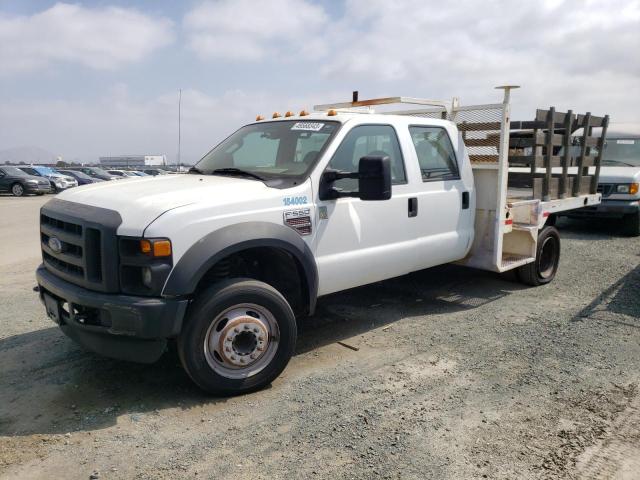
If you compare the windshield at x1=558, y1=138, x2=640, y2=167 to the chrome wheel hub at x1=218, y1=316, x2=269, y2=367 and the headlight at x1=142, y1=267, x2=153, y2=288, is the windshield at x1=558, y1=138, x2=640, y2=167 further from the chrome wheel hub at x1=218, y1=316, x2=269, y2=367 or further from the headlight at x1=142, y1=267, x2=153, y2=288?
the headlight at x1=142, y1=267, x2=153, y2=288

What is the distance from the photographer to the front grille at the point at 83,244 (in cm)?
337

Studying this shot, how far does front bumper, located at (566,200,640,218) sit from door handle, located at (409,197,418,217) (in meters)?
6.31

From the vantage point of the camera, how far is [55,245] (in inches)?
150

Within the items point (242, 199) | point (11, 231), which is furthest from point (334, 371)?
point (11, 231)

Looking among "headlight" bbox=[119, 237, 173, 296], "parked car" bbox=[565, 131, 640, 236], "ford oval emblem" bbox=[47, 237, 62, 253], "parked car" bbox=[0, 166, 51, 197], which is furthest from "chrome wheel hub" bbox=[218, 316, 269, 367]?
"parked car" bbox=[0, 166, 51, 197]

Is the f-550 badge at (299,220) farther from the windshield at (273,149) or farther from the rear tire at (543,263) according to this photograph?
the rear tire at (543,263)

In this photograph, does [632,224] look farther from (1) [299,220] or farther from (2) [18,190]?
(2) [18,190]

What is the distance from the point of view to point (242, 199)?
374 cm

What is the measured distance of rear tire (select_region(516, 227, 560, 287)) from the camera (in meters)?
6.54

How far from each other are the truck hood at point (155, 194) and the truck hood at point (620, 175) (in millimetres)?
8670

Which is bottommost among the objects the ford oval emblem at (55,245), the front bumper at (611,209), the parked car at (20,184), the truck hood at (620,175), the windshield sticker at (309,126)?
the parked car at (20,184)

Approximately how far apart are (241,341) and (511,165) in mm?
4464

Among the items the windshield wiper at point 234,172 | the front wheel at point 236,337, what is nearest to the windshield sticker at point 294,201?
the windshield wiper at point 234,172

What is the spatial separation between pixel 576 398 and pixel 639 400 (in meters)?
0.43
